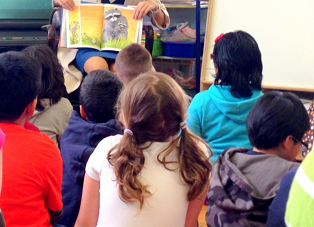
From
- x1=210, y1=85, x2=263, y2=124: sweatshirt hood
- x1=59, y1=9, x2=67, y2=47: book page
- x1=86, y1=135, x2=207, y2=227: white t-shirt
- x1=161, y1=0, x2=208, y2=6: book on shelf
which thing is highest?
x1=161, y1=0, x2=208, y2=6: book on shelf

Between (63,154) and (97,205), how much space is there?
0.86ft

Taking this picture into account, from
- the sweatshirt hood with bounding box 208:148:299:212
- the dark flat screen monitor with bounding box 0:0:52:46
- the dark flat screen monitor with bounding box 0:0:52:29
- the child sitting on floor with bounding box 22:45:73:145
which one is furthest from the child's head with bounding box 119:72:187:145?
the dark flat screen monitor with bounding box 0:0:52:29

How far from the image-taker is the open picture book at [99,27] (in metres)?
2.02

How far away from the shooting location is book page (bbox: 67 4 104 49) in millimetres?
2021

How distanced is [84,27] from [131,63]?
1.95 feet

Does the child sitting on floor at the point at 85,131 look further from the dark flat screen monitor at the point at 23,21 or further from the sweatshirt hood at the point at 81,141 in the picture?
the dark flat screen monitor at the point at 23,21

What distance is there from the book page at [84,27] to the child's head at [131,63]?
481mm

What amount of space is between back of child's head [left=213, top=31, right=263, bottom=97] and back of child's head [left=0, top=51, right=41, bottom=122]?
28.5 inches

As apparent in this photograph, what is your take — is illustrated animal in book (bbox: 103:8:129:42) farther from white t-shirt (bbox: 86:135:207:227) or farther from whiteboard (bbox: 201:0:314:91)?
white t-shirt (bbox: 86:135:207:227)

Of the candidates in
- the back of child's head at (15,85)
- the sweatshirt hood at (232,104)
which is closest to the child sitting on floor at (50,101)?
the back of child's head at (15,85)

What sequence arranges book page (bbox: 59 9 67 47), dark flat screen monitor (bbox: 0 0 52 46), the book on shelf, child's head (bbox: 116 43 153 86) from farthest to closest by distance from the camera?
1. the book on shelf
2. dark flat screen monitor (bbox: 0 0 52 46)
3. book page (bbox: 59 9 67 47)
4. child's head (bbox: 116 43 153 86)

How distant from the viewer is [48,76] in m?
1.46

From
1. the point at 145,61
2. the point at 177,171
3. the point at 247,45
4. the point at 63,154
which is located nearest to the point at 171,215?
the point at 177,171

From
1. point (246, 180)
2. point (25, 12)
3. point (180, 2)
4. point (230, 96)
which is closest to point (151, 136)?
point (246, 180)
